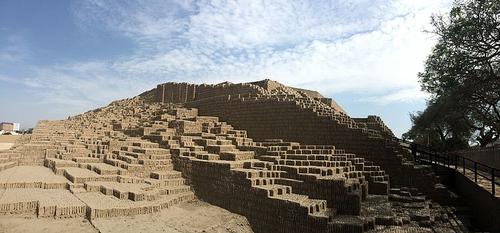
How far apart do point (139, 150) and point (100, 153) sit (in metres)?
2.11

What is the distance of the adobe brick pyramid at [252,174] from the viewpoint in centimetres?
807

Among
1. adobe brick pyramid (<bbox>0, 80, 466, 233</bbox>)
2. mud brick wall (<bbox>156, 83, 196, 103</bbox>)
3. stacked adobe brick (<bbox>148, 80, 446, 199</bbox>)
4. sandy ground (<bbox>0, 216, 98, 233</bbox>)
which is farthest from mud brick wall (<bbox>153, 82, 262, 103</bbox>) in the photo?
sandy ground (<bbox>0, 216, 98, 233</bbox>)

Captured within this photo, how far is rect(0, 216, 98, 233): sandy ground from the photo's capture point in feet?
23.7

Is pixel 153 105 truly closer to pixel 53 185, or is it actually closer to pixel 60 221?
pixel 53 185

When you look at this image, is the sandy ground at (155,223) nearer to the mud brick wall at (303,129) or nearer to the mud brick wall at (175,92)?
the mud brick wall at (303,129)

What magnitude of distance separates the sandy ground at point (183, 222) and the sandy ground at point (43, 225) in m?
0.26

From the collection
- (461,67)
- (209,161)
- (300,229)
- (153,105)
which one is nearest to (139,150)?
(209,161)

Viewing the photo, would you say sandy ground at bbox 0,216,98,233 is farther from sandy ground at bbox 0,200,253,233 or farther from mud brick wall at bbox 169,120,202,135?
mud brick wall at bbox 169,120,202,135

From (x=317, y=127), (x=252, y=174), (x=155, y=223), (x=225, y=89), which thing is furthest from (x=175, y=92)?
(x=155, y=223)

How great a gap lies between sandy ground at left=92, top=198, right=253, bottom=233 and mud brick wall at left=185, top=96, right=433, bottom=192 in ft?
17.1

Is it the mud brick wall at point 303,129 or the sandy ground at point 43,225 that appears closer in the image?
the sandy ground at point 43,225

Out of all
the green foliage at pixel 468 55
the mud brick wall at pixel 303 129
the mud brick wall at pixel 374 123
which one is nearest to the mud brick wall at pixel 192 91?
the mud brick wall at pixel 303 129

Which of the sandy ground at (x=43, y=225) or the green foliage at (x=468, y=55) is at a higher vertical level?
the green foliage at (x=468, y=55)

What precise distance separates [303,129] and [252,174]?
5.35 metres
